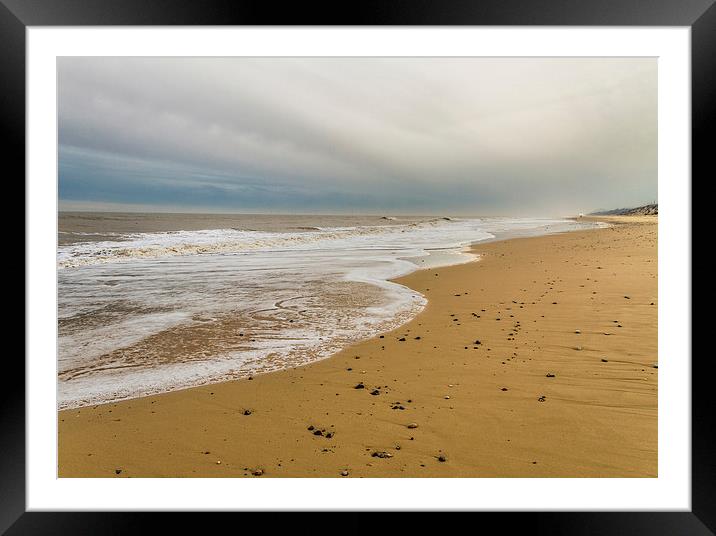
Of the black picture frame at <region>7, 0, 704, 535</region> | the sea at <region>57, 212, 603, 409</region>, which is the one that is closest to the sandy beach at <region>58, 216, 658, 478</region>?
the black picture frame at <region>7, 0, 704, 535</region>

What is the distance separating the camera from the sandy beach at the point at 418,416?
1749 mm

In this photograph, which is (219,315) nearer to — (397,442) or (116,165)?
(397,442)

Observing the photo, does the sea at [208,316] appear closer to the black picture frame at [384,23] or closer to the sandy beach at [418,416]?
the sandy beach at [418,416]

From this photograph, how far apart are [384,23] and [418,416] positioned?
1.77 meters

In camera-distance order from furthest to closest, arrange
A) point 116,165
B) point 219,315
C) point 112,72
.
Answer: point 116,165
point 112,72
point 219,315

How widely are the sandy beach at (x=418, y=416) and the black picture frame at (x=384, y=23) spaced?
18cm

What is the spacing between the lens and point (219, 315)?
4078mm

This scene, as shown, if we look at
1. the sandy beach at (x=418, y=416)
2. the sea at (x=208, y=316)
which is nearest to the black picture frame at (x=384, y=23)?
the sandy beach at (x=418, y=416)

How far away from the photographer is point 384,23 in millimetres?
1535

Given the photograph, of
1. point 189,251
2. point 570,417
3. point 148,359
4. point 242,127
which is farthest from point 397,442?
point 242,127

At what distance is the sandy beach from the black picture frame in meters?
0.18

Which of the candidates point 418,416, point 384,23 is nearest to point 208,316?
point 418,416

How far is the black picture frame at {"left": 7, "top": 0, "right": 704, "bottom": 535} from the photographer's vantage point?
1.52 meters
